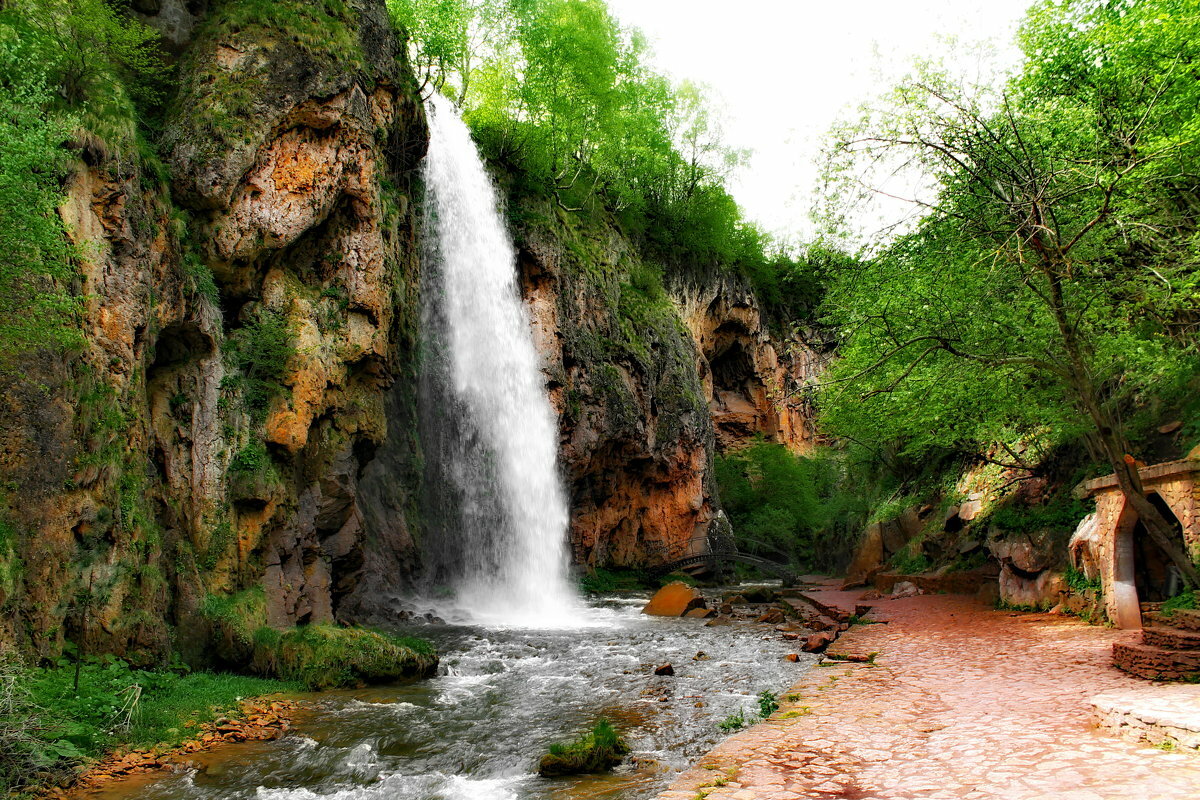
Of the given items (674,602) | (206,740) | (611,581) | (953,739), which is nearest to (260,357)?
(206,740)

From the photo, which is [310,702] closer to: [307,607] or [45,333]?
[307,607]

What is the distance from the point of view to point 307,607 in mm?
12664

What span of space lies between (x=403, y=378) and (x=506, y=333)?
15.6 ft

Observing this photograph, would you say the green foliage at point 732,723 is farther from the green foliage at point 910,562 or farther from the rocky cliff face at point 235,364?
the green foliage at point 910,562

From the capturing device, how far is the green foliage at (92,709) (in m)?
5.98

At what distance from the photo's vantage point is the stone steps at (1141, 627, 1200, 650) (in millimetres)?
6711

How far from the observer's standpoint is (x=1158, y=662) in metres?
6.84

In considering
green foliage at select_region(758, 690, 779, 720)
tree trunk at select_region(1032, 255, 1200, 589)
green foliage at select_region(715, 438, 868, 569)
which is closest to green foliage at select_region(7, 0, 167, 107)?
green foliage at select_region(758, 690, 779, 720)

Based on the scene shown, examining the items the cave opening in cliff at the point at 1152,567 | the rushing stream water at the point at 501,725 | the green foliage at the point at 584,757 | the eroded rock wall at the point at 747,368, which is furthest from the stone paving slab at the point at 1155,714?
the eroded rock wall at the point at 747,368

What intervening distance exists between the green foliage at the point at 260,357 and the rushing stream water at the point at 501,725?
5.76 m

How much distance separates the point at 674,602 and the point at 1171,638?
1254cm

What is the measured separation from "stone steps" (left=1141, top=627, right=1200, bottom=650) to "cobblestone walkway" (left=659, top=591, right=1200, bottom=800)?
0.48 m

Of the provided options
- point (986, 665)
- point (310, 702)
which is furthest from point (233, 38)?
point (986, 665)

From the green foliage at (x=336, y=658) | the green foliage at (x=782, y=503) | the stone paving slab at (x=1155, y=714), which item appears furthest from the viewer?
the green foliage at (x=782, y=503)
